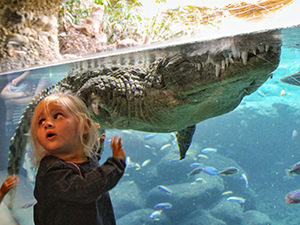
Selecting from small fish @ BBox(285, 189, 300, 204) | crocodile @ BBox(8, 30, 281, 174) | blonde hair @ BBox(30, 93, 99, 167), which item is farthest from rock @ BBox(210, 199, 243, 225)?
blonde hair @ BBox(30, 93, 99, 167)

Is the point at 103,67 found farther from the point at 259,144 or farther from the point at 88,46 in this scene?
the point at 259,144

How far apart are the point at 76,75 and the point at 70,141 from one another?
6.49 ft

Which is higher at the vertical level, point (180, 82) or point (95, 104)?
point (180, 82)

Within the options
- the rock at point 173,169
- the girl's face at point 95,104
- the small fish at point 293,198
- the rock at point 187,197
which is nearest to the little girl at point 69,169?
the girl's face at point 95,104

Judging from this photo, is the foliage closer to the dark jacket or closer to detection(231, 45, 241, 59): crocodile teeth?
detection(231, 45, 241, 59): crocodile teeth

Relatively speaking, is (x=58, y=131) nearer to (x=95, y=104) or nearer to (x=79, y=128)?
(x=79, y=128)

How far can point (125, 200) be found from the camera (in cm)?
1123

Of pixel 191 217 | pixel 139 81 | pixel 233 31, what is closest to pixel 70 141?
pixel 139 81

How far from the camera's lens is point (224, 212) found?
11.0 meters

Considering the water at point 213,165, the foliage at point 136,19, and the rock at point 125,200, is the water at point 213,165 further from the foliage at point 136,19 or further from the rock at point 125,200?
the foliage at point 136,19

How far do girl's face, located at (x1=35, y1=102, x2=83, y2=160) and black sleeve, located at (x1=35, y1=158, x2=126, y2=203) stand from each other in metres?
0.16

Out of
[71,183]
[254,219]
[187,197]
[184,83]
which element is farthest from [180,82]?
[254,219]

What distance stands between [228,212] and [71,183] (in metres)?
11.2

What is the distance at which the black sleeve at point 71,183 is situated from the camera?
1488 mm
